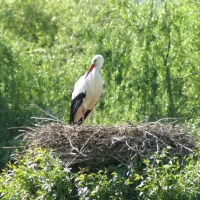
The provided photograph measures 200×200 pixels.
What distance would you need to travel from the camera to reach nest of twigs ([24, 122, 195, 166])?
42.8ft

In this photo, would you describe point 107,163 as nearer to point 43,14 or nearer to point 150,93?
point 150,93

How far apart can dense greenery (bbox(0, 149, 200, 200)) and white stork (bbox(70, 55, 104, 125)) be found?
11.9 feet

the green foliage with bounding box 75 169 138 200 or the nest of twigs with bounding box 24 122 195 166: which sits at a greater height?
the nest of twigs with bounding box 24 122 195 166

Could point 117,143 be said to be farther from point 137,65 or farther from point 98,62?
point 137,65

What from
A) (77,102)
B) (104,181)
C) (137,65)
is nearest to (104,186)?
(104,181)

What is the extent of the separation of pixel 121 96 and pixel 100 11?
3.42 metres

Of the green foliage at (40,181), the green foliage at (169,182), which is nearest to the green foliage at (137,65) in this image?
the green foliage at (40,181)

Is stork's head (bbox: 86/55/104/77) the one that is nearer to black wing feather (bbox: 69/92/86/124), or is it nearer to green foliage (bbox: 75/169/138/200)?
black wing feather (bbox: 69/92/86/124)

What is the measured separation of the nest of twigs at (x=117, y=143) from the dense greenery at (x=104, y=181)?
18 cm

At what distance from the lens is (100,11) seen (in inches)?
983

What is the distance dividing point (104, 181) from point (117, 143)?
33.5 inches

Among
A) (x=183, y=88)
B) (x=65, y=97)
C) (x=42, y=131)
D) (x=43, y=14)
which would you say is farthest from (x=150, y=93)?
(x=43, y=14)

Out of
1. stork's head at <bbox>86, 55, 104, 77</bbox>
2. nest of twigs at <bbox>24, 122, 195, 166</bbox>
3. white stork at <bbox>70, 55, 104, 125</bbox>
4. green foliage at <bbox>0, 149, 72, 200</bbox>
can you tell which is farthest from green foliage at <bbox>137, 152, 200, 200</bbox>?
stork's head at <bbox>86, 55, 104, 77</bbox>

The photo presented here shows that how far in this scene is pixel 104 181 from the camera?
12.5 metres
